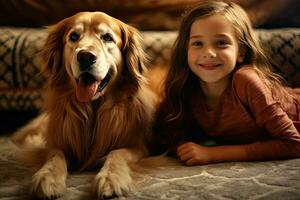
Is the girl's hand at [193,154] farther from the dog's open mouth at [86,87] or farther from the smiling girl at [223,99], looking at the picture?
the dog's open mouth at [86,87]

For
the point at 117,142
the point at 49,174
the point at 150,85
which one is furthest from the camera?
the point at 150,85

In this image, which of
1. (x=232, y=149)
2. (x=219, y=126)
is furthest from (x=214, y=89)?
(x=232, y=149)

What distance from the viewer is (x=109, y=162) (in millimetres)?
1396

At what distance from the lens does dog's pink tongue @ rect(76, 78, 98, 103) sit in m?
1.47

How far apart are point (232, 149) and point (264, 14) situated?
1.01m

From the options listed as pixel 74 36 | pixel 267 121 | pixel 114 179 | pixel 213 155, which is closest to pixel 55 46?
pixel 74 36

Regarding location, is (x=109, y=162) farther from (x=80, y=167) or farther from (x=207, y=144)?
(x=207, y=144)

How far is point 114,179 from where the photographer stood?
1263mm

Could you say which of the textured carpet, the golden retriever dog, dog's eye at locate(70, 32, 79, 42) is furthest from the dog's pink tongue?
the textured carpet

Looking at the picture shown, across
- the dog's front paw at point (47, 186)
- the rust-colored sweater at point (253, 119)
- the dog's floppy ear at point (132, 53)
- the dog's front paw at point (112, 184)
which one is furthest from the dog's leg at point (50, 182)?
the rust-colored sweater at point (253, 119)

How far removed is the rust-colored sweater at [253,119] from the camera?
1511 mm

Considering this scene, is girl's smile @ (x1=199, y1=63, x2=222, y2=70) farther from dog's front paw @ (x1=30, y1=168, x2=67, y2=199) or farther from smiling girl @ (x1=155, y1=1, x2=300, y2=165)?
dog's front paw @ (x1=30, y1=168, x2=67, y2=199)

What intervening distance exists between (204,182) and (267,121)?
0.37 meters

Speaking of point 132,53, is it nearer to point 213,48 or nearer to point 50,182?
point 213,48
